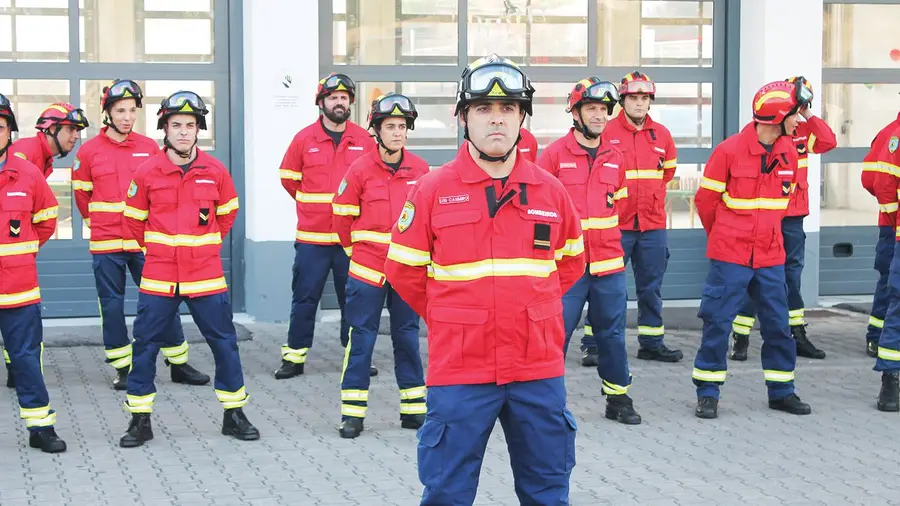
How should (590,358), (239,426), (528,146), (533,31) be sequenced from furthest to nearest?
(533,31) < (528,146) < (590,358) < (239,426)

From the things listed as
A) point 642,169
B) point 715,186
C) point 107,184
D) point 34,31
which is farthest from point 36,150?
point 715,186

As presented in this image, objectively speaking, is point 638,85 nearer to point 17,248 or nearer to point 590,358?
point 590,358

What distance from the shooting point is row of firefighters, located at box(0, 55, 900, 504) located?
17.0 ft

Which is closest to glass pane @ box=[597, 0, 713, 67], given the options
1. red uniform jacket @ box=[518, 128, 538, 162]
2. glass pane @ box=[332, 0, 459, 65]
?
glass pane @ box=[332, 0, 459, 65]

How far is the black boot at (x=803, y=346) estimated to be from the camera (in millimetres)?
11328

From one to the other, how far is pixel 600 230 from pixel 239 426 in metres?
2.69

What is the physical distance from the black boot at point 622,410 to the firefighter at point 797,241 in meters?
2.59

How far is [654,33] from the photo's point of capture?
14242mm

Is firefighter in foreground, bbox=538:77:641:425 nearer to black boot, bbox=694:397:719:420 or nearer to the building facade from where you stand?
black boot, bbox=694:397:719:420

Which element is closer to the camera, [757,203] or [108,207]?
[757,203]

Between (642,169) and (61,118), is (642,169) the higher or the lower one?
the lower one

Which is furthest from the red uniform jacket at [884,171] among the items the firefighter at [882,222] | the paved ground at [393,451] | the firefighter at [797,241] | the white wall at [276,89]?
the white wall at [276,89]

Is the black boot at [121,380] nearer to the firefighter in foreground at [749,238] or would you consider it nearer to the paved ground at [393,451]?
the paved ground at [393,451]

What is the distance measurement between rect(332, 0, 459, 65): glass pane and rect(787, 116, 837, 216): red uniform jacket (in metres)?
3.98
